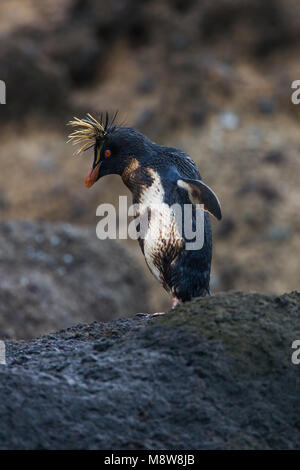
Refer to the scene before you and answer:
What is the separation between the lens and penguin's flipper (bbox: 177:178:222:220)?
3262mm

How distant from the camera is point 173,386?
255 centimetres

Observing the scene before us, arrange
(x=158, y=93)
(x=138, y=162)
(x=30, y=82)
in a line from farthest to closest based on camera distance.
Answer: (x=30, y=82) < (x=158, y=93) < (x=138, y=162)

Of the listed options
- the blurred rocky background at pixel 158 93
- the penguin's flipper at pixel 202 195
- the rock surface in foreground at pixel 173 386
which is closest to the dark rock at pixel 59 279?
the blurred rocky background at pixel 158 93

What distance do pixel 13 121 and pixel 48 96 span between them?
742 millimetres

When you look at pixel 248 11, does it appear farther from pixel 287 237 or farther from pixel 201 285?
pixel 201 285

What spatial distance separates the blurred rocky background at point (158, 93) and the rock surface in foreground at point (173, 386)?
282 inches

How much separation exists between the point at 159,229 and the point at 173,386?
100 cm

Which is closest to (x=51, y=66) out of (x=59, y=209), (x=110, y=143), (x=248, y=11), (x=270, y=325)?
(x=59, y=209)

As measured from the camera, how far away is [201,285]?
136 inches

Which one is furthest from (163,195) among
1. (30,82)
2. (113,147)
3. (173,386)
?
(30,82)

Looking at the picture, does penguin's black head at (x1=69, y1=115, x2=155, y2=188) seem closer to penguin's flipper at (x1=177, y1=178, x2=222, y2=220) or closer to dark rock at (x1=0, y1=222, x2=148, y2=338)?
penguin's flipper at (x1=177, y1=178, x2=222, y2=220)

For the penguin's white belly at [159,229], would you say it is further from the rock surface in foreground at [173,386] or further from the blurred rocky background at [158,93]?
the blurred rocky background at [158,93]

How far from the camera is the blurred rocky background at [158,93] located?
10625 millimetres

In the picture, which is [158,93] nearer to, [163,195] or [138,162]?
[138,162]
